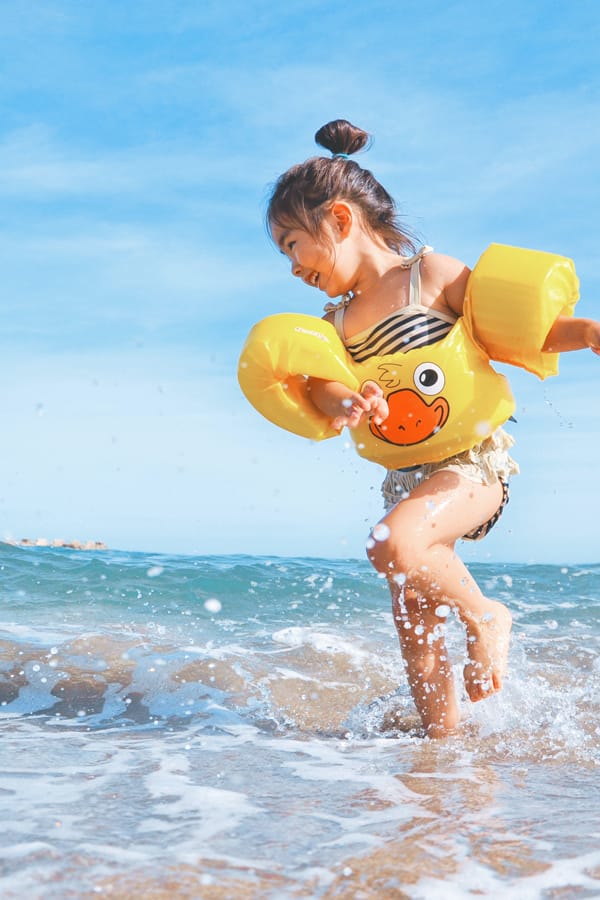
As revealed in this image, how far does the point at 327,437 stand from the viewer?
3.96 meters

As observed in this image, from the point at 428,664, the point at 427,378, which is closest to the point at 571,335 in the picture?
the point at 427,378

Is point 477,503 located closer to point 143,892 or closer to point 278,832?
point 278,832

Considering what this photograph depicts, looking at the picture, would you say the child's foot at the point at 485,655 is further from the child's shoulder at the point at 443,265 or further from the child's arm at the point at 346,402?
the child's shoulder at the point at 443,265

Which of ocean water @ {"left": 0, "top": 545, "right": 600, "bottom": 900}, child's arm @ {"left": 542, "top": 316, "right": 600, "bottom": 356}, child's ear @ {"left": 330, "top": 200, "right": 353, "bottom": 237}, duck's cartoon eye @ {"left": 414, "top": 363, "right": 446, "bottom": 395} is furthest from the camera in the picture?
child's ear @ {"left": 330, "top": 200, "right": 353, "bottom": 237}

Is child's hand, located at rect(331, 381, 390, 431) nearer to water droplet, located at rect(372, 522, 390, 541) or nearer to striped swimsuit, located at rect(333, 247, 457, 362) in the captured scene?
striped swimsuit, located at rect(333, 247, 457, 362)

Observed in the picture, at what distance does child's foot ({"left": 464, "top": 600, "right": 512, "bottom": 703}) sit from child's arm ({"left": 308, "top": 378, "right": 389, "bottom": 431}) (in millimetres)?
963

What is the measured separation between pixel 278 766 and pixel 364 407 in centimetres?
130

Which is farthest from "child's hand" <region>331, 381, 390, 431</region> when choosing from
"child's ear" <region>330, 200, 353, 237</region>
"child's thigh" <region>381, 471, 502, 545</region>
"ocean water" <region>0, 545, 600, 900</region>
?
"ocean water" <region>0, 545, 600, 900</region>

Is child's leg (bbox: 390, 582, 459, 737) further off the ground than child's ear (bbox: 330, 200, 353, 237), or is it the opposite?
child's ear (bbox: 330, 200, 353, 237)

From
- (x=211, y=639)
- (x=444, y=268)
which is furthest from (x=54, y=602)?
(x=444, y=268)

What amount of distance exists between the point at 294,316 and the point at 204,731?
179 centimetres

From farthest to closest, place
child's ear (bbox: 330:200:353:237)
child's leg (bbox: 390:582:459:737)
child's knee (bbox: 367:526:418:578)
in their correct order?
1. child's ear (bbox: 330:200:353:237)
2. child's leg (bbox: 390:582:459:737)
3. child's knee (bbox: 367:526:418:578)

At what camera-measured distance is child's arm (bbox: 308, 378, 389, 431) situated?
3396 mm

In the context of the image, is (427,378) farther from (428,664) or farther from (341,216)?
(428,664)
